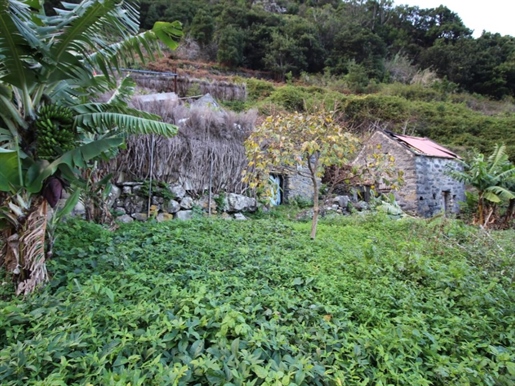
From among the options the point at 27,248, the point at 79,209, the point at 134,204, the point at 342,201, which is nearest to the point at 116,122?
the point at 27,248

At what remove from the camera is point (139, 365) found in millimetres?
1832

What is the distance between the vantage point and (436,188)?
13.0 m

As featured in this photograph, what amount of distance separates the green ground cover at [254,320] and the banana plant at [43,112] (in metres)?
0.49

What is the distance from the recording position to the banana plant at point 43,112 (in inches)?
105

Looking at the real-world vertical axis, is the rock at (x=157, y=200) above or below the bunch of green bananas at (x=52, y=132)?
below

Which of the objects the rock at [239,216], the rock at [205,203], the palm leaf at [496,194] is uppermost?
the palm leaf at [496,194]

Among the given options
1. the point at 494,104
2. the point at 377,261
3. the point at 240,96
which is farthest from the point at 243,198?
the point at 494,104

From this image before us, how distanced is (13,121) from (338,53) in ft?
106

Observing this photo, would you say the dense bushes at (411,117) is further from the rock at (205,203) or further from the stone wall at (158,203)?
the stone wall at (158,203)

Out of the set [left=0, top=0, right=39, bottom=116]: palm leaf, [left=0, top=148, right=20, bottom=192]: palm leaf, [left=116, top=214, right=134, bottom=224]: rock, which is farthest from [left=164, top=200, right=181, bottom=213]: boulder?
[left=0, top=148, right=20, bottom=192]: palm leaf

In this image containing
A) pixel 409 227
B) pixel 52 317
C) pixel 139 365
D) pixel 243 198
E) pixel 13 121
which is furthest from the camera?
pixel 243 198

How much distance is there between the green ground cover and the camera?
1.79 metres

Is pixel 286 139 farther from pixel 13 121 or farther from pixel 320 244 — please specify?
pixel 13 121


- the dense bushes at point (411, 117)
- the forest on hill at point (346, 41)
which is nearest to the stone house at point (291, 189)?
the dense bushes at point (411, 117)
